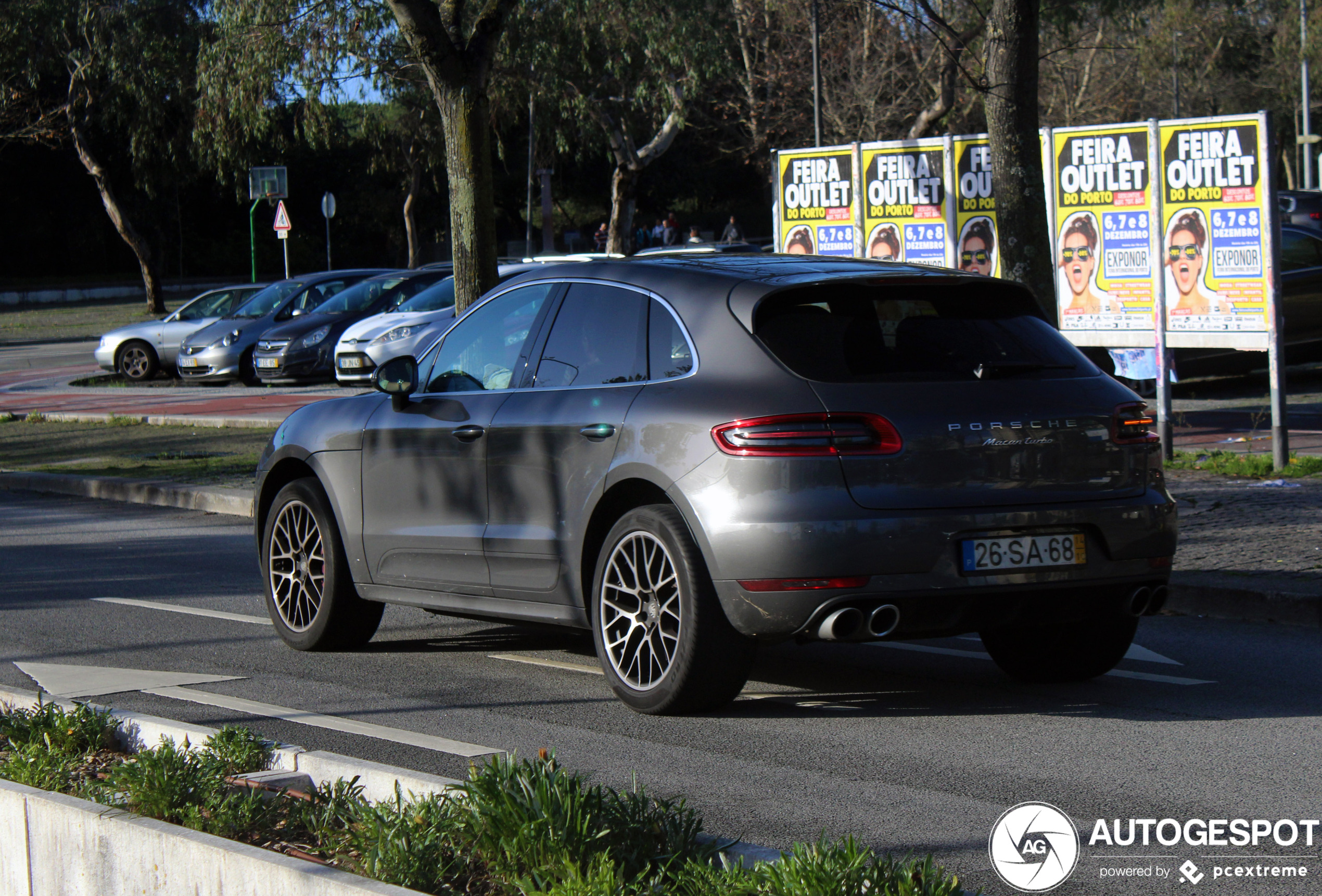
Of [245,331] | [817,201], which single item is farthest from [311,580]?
[245,331]

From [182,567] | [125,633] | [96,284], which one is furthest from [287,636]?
[96,284]

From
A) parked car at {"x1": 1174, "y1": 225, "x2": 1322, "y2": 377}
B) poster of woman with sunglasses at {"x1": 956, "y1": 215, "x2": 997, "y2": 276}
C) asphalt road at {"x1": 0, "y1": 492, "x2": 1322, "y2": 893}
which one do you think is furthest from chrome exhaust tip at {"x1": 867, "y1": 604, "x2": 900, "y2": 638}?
parked car at {"x1": 1174, "y1": 225, "x2": 1322, "y2": 377}

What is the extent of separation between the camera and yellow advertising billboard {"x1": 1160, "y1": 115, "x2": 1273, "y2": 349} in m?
12.2

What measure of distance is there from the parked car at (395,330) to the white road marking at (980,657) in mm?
13772

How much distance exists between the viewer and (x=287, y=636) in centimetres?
754

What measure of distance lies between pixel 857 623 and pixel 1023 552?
669 mm

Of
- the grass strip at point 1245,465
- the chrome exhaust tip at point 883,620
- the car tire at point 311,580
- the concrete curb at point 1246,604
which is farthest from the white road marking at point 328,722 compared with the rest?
the grass strip at point 1245,465

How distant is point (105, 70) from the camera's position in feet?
114

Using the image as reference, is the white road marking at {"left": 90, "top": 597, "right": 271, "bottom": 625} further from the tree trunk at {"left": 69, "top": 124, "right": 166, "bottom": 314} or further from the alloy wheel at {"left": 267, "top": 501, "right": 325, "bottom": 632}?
the tree trunk at {"left": 69, "top": 124, "right": 166, "bottom": 314}

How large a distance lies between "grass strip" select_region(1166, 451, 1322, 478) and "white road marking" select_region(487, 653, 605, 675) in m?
6.25

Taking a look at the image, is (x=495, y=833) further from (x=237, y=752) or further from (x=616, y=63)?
(x=616, y=63)

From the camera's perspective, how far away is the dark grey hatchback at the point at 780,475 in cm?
537

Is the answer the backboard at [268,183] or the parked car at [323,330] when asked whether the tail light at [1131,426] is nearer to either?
the parked car at [323,330]

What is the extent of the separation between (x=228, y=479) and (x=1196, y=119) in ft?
29.4
